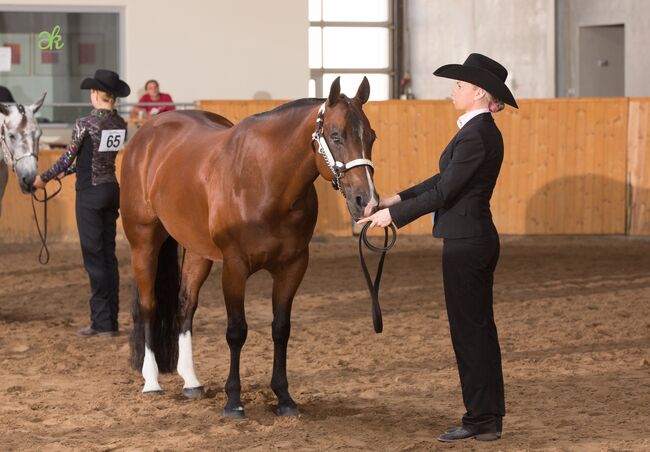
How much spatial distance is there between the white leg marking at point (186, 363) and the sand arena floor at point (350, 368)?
11 cm

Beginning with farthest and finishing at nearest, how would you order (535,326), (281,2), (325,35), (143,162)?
(325,35)
(281,2)
(535,326)
(143,162)

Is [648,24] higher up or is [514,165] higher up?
[648,24]

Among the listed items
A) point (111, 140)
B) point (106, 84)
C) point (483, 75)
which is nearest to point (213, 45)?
point (111, 140)

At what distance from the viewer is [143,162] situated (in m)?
6.29

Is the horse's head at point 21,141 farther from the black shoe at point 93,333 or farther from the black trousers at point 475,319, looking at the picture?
the black trousers at point 475,319

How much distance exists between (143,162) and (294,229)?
142cm

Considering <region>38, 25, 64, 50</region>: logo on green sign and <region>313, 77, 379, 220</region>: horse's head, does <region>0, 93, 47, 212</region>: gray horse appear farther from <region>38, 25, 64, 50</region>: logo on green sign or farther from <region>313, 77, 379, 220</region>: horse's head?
<region>38, 25, 64, 50</region>: logo on green sign

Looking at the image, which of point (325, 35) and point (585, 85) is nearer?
point (585, 85)

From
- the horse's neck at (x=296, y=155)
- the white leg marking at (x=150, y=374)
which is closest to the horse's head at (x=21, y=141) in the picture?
the white leg marking at (x=150, y=374)

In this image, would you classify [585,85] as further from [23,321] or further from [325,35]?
[23,321]

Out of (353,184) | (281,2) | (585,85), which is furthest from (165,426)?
(585,85)

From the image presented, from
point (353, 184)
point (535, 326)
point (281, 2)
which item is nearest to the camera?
point (353, 184)

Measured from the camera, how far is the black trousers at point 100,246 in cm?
763

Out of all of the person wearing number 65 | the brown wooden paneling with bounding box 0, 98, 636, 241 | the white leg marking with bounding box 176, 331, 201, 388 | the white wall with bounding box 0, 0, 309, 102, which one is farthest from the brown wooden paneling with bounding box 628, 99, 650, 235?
the white leg marking with bounding box 176, 331, 201, 388
